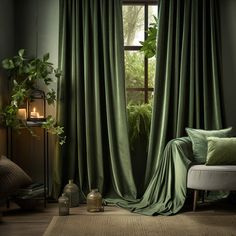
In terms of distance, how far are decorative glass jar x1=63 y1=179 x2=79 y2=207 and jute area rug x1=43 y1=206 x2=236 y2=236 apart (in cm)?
21

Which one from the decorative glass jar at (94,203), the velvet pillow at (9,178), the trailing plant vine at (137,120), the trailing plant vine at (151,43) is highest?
the trailing plant vine at (151,43)

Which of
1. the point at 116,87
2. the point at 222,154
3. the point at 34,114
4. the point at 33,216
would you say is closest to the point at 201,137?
the point at 222,154

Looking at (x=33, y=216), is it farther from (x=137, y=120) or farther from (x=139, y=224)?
(x=137, y=120)

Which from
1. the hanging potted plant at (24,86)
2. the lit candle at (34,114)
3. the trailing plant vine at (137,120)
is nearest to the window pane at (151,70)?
the trailing plant vine at (137,120)

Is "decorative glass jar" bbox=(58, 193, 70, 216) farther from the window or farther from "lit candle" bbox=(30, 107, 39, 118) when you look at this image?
the window

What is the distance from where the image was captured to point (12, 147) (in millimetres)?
5305

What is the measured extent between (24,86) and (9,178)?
105 cm

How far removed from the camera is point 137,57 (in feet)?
18.4

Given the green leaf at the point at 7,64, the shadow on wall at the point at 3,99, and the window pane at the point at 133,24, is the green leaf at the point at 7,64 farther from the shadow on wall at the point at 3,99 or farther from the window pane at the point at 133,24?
the window pane at the point at 133,24

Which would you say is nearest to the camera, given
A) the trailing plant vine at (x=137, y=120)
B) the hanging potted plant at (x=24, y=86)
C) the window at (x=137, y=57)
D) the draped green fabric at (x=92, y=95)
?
Answer: the hanging potted plant at (x=24, y=86)

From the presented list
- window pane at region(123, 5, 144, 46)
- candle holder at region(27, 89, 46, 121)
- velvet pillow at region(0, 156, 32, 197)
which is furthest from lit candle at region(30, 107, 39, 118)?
window pane at region(123, 5, 144, 46)

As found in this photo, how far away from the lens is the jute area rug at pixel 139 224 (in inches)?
147

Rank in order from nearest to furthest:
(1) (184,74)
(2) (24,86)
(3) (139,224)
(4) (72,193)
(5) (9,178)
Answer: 1. (3) (139,224)
2. (5) (9,178)
3. (4) (72,193)
4. (2) (24,86)
5. (1) (184,74)

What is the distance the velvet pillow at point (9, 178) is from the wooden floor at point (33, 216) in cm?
25
